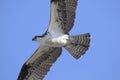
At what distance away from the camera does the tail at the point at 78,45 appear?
481 inches

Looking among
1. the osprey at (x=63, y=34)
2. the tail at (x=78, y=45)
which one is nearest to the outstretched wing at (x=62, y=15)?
the osprey at (x=63, y=34)

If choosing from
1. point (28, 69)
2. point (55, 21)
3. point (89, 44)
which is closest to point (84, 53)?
point (89, 44)

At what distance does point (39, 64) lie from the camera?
1330 centimetres

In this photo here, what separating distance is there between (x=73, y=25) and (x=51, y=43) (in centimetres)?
80

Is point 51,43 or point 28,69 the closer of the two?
point 51,43

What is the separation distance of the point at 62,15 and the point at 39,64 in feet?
6.09

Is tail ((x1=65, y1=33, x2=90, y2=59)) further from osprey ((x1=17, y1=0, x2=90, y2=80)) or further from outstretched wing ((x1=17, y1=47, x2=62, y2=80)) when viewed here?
outstretched wing ((x1=17, y1=47, x2=62, y2=80))

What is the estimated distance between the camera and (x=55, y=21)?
12461 millimetres

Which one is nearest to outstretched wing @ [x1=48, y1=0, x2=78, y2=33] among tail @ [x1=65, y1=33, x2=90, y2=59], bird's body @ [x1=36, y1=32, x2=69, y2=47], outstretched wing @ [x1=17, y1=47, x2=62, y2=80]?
bird's body @ [x1=36, y1=32, x2=69, y2=47]

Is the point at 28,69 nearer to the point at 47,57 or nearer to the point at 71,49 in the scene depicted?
the point at 47,57

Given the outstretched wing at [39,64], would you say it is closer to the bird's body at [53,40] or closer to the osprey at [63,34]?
the osprey at [63,34]

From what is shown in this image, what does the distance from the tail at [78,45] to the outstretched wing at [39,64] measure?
1.74 ft

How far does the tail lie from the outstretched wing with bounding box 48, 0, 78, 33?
1.11 feet

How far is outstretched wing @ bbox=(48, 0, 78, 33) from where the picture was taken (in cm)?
1198
